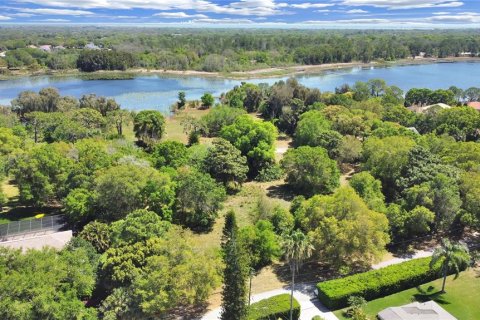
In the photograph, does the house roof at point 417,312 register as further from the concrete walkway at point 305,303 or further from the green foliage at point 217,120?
the green foliage at point 217,120

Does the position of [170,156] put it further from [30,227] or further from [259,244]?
[259,244]

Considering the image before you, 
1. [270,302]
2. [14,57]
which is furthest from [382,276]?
[14,57]

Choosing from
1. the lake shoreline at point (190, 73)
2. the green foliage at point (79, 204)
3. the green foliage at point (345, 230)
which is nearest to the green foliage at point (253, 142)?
the green foliage at point (345, 230)


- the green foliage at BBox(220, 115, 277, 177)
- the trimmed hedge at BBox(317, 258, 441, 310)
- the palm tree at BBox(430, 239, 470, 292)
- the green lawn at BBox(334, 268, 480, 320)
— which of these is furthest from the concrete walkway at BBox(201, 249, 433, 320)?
the green foliage at BBox(220, 115, 277, 177)

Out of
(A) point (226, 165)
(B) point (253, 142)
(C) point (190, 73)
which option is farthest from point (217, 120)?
(C) point (190, 73)

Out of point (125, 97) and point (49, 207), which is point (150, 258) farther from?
point (125, 97)

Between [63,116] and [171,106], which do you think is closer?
[63,116]
